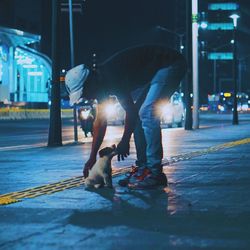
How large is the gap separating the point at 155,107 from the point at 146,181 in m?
0.89

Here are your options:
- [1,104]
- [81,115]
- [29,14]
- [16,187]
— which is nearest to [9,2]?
[29,14]

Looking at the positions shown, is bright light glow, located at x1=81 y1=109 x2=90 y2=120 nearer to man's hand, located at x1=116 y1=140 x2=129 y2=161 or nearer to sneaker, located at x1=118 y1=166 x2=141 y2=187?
sneaker, located at x1=118 y1=166 x2=141 y2=187

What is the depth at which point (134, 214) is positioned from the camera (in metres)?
6.41

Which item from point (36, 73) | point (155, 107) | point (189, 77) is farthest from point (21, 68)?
point (155, 107)

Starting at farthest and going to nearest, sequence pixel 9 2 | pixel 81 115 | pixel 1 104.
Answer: pixel 9 2 < pixel 1 104 < pixel 81 115

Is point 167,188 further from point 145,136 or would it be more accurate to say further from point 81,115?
point 81,115

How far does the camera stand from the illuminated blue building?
2506 inches

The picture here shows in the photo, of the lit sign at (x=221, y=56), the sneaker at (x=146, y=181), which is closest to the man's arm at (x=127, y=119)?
the sneaker at (x=146, y=181)

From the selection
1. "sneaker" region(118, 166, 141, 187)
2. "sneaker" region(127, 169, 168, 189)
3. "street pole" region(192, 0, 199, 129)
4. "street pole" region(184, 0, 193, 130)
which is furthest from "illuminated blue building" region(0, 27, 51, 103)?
"sneaker" region(127, 169, 168, 189)

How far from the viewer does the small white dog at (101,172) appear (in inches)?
309

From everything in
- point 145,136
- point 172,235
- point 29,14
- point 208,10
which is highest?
point 208,10

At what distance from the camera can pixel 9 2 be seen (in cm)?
6962

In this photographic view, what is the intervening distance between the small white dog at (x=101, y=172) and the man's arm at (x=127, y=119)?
0.17 m

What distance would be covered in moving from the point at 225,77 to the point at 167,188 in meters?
147
